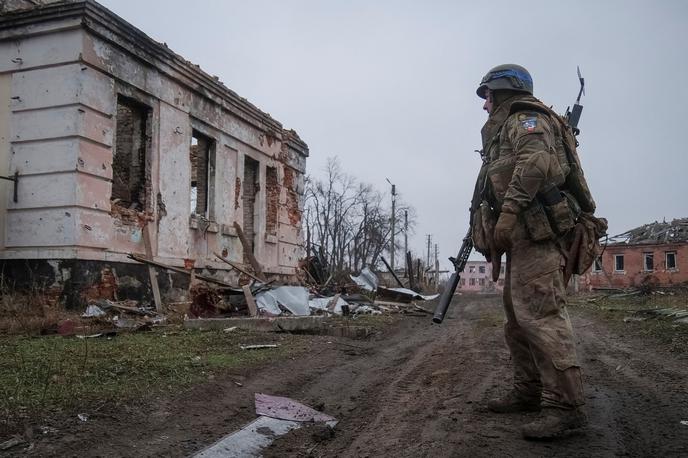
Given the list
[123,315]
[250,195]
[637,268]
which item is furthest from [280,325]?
[637,268]

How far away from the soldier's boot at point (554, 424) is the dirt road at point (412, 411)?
5 cm

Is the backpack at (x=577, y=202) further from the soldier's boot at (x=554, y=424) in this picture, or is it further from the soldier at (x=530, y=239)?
the soldier's boot at (x=554, y=424)

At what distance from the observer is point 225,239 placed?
1377 centimetres

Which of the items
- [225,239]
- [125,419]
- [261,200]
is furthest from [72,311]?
[261,200]

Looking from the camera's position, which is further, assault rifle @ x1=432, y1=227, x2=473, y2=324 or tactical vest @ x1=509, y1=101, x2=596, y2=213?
assault rifle @ x1=432, y1=227, x2=473, y2=324

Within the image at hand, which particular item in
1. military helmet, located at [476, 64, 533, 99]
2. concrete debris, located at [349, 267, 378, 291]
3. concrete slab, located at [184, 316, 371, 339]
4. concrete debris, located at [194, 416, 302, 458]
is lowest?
concrete debris, located at [194, 416, 302, 458]

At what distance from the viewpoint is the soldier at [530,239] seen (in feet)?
10.2

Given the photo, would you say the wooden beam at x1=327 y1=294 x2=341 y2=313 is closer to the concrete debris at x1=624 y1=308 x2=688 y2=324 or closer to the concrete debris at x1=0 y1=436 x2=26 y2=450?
the concrete debris at x1=624 y1=308 x2=688 y2=324

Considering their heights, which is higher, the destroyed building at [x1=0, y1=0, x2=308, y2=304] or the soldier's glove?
the destroyed building at [x1=0, y1=0, x2=308, y2=304]

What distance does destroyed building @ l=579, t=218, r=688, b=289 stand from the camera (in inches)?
1655

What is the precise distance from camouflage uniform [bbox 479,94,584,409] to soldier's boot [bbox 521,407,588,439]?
1.7 inches

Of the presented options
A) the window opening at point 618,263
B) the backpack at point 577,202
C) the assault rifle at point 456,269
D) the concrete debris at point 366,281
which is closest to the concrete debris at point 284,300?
the assault rifle at point 456,269

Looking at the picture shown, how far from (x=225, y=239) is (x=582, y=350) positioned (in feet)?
29.9

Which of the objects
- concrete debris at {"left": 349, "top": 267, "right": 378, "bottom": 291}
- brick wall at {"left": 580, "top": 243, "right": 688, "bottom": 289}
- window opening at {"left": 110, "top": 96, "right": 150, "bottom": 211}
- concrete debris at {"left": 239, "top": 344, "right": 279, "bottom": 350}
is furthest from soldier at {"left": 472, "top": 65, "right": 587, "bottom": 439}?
brick wall at {"left": 580, "top": 243, "right": 688, "bottom": 289}
